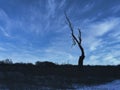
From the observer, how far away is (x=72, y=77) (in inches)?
1197

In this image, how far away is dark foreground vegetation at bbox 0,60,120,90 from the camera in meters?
25.9

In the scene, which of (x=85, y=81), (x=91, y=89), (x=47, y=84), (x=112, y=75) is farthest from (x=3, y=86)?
(x=112, y=75)

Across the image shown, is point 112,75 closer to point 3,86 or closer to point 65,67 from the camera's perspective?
point 65,67

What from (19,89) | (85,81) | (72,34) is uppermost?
(72,34)

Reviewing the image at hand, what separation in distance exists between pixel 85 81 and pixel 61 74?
2589 mm

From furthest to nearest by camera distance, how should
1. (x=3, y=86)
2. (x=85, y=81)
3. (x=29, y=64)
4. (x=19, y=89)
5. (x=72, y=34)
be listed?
(x=72, y=34)
(x=29, y=64)
(x=85, y=81)
(x=3, y=86)
(x=19, y=89)

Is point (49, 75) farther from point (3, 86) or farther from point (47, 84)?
point (3, 86)

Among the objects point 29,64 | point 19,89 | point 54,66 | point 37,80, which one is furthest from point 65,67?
point 19,89

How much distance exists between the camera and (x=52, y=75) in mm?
29328

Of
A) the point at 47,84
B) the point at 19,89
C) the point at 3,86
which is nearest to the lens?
the point at 19,89

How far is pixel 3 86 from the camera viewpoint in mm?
22703

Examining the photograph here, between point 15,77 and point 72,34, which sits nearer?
point 15,77

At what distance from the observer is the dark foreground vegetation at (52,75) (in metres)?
25.9

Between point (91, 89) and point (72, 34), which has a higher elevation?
point (72, 34)
